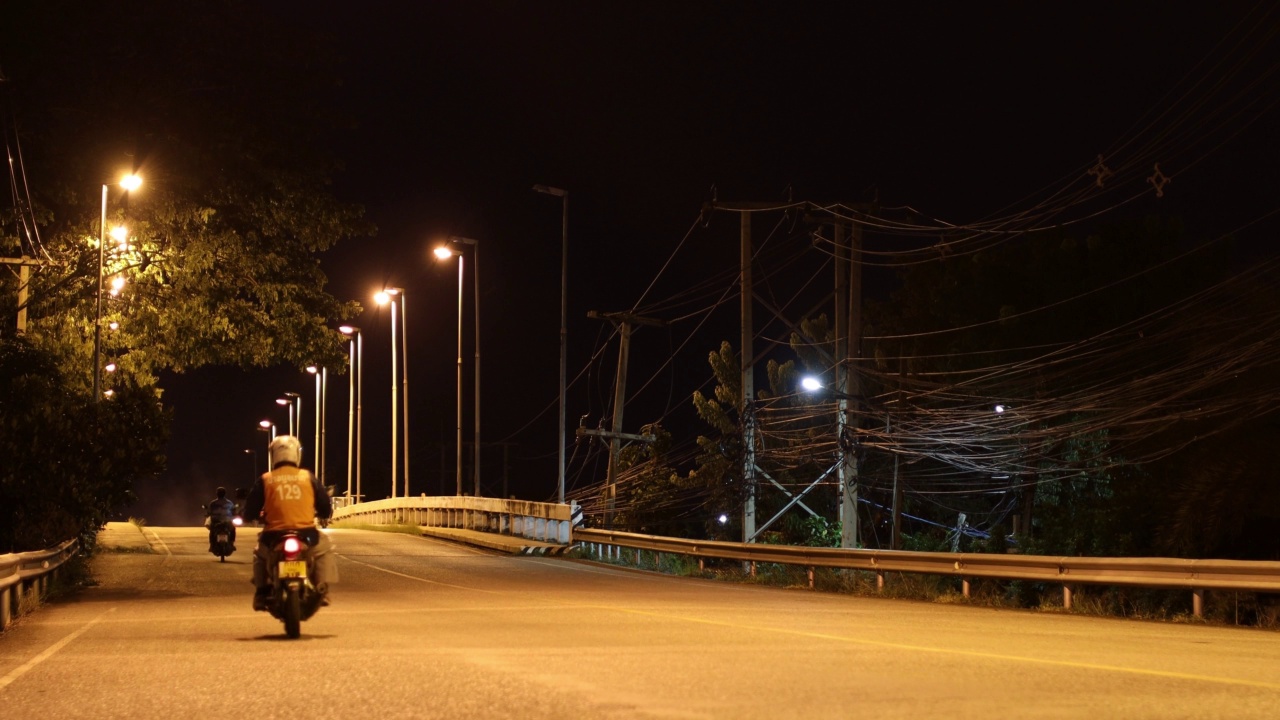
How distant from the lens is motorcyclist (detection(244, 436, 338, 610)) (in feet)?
41.8

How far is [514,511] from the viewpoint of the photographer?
37219mm

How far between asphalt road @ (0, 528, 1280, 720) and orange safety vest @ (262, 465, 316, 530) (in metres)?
1.04

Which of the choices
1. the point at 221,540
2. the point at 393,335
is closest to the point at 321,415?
→ the point at 393,335

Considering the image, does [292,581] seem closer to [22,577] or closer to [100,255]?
[22,577]

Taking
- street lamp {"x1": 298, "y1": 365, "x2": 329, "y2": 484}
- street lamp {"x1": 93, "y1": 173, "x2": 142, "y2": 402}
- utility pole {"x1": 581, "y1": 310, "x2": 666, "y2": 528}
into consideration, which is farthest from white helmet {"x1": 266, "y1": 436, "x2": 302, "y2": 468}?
street lamp {"x1": 298, "y1": 365, "x2": 329, "y2": 484}

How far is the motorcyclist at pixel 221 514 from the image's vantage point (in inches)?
1094

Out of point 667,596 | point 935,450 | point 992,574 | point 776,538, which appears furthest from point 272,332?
point 992,574

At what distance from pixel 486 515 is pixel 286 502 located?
1081 inches

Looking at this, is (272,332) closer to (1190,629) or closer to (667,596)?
(667,596)

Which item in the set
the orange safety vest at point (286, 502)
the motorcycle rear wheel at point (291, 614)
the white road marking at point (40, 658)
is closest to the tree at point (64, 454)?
the white road marking at point (40, 658)

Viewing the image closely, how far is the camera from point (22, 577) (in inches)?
603

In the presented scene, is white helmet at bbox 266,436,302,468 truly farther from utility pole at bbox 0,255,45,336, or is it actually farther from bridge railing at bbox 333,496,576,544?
utility pole at bbox 0,255,45,336

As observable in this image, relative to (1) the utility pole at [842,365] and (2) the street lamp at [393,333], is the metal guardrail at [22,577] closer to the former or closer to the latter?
(1) the utility pole at [842,365]

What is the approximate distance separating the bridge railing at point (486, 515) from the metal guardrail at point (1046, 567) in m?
A: 8.08
